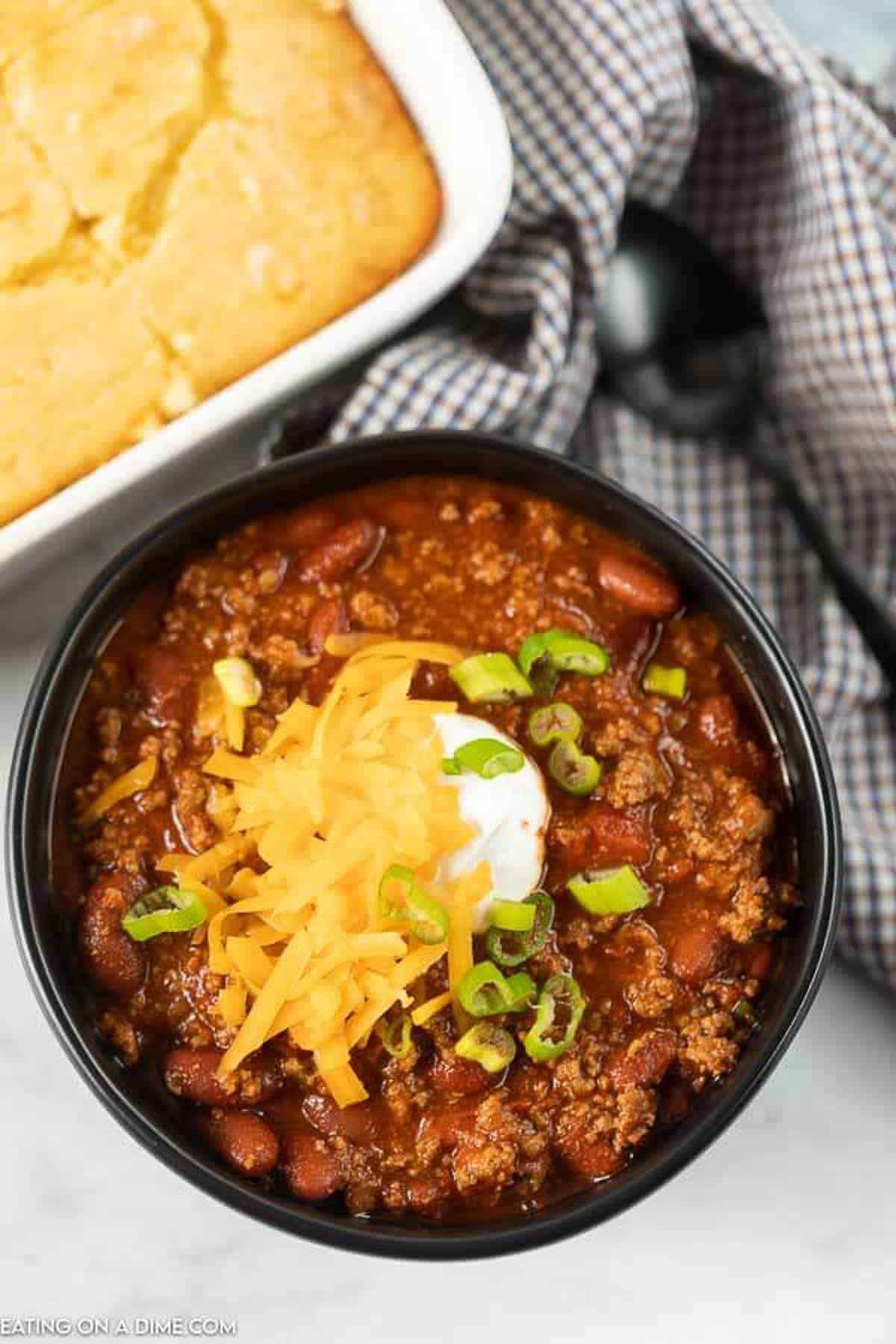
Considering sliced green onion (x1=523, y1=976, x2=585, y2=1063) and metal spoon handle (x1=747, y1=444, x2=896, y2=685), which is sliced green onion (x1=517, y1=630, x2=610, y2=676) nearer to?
sliced green onion (x1=523, y1=976, x2=585, y2=1063)

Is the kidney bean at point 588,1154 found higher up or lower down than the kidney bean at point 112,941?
lower down

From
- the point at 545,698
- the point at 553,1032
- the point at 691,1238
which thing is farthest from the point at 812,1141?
the point at 545,698

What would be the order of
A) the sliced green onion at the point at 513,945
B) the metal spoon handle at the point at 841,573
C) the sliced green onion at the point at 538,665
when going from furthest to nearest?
the metal spoon handle at the point at 841,573 → the sliced green onion at the point at 538,665 → the sliced green onion at the point at 513,945

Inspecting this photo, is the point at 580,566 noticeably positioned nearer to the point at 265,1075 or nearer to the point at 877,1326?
the point at 265,1075

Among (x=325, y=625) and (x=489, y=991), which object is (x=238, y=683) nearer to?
(x=325, y=625)

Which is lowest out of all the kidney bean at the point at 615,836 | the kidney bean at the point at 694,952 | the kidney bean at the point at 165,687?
the kidney bean at the point at 694,952

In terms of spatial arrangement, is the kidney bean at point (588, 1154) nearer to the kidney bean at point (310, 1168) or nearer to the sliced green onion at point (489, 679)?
the kidney bean at point (310, 1168)

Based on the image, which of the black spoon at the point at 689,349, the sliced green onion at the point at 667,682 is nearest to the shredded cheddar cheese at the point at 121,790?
the sliced green onion at the point at 667,682
